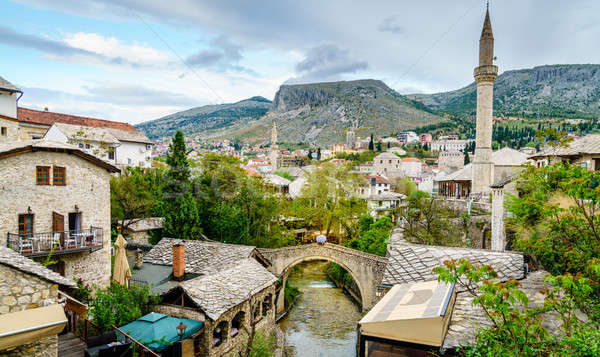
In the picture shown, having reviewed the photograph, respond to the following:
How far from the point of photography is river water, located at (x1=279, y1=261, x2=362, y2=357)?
59.8 feet

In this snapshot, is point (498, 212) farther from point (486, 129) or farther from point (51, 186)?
point (51, 186)

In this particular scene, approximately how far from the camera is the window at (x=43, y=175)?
12.2 meters

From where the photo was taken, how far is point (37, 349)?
6.07 meters

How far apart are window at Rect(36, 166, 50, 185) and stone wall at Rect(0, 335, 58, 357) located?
8.03 m

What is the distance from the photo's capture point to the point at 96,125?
1496 inches

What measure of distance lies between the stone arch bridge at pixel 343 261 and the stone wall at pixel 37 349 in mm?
15354

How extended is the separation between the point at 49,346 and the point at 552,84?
604 ft

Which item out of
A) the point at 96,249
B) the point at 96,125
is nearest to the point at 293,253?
the point at 96,249

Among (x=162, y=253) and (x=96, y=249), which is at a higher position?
(x=96, y=249)

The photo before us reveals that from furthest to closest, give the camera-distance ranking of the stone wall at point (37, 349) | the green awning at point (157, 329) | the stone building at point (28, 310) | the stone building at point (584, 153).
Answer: the stone building at point (584, 153) → the green awning at point (157, 329) → the stone wall at point (37, 349) → the stone building at point (28, 310)

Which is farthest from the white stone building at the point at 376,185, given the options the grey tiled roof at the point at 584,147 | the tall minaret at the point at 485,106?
the grey tiled roof at the point at 584,147

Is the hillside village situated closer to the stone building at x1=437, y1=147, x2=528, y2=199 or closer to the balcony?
the balcony

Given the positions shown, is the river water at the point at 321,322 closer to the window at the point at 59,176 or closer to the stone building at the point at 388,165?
the window at the point at 59,176

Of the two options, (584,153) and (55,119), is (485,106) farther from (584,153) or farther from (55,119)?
(55,119)
